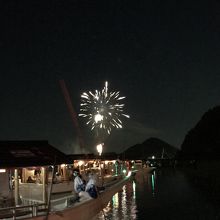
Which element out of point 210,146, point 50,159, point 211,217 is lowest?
point 211,217

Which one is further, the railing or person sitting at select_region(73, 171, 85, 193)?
person sitting at select_region(73, 171, 85, 193)

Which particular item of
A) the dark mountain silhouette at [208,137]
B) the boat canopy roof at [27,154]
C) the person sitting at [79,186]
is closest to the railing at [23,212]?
the boat canopy roof at [27,154]

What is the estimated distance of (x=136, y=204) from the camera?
121 feet

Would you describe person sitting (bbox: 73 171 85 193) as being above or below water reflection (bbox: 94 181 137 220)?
above

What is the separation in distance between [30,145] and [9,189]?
3.47 m

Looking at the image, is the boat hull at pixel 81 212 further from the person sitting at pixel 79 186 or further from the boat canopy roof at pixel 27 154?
the boat canopy roof at pixel 27 154

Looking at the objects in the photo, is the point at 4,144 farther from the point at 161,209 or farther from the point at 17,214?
the point at 161,209

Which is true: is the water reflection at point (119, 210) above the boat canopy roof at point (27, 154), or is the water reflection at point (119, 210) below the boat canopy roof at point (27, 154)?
below

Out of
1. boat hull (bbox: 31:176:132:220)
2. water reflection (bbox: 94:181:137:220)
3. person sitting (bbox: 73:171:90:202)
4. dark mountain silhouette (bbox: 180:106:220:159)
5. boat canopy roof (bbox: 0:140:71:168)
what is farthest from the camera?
dark mountain silhouette (bbox: 180:106:220:159)

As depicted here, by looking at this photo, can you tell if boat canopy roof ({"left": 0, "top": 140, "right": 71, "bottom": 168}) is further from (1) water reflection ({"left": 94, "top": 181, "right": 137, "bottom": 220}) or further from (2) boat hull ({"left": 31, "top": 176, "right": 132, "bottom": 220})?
(1) water reflection ({"left": 94, "top": 181, "right": 137, "bottom": 220})

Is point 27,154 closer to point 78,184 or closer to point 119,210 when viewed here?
point 78,184

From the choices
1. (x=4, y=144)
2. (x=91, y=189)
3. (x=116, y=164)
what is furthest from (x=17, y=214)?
(x=116, y=164)

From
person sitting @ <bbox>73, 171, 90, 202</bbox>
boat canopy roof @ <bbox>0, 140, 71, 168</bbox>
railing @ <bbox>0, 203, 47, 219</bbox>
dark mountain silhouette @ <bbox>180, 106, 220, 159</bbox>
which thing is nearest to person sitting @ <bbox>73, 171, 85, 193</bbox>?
person sitting @ <bbox>73, 171, 90, 202</bbox>

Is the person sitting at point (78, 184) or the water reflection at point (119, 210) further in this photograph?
the water reflection at point (119, 210)
